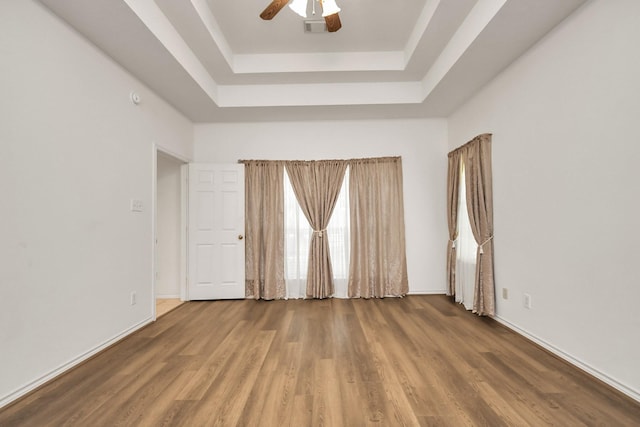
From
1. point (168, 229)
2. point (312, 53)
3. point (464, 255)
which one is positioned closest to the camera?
point (312, 53)

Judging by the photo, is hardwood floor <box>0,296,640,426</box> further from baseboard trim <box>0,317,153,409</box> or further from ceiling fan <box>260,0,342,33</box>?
ceiling fan <box>260,0,342,33</box>

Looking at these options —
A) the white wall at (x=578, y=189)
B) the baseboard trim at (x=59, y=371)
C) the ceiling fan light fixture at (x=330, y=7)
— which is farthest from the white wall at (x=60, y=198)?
the white wall at (x=578, y=189)

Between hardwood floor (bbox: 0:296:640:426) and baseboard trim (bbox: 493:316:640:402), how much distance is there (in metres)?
0.05

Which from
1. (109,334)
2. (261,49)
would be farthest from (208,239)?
(261,49)

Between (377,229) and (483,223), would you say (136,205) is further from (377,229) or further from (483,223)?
(483,223)

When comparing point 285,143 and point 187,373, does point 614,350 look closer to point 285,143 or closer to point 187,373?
point 187,373

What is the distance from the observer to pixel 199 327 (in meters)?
2.89

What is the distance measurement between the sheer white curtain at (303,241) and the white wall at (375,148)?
0.50 m

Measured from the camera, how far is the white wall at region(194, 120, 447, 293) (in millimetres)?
4086

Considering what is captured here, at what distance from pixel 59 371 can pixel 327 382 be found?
1986 millimetres

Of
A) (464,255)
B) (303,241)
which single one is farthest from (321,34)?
(464,255)

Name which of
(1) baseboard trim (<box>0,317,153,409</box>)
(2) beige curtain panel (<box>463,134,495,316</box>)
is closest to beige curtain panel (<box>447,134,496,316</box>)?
(2) beige curtain panel (<box>463,134,495,316</box>)

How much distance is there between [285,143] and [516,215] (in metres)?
3.12

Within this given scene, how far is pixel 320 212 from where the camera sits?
13.1 feet
